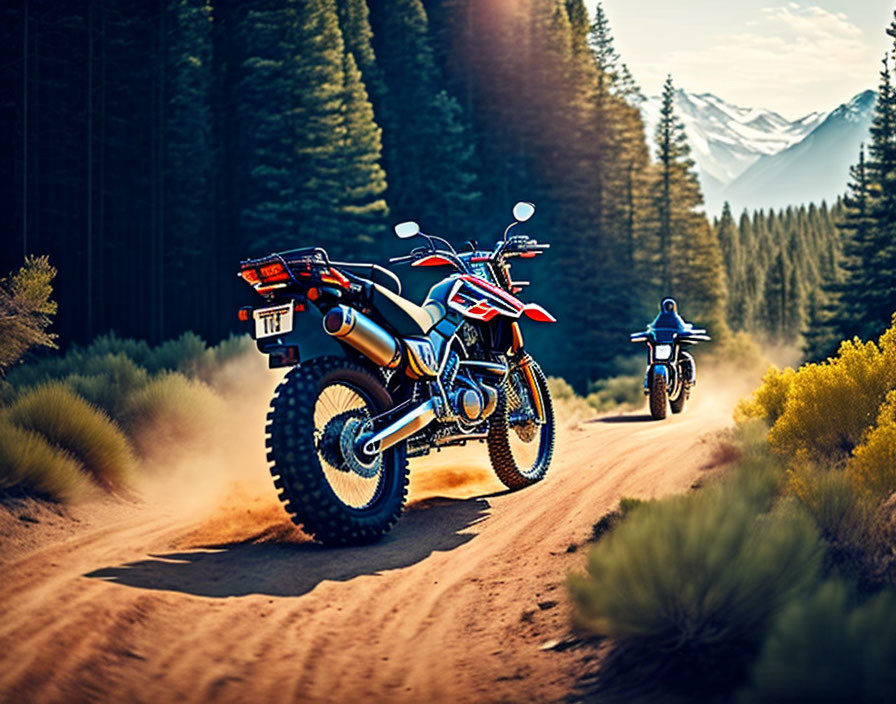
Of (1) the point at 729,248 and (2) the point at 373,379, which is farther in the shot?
(1) the point at 729,248

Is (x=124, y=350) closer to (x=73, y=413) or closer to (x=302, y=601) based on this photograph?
(x=73, y=413)

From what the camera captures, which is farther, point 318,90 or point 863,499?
point 318,90

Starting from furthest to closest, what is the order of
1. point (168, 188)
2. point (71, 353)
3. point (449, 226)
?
point (449, 226) → point (168, 188) → point (71, 353)

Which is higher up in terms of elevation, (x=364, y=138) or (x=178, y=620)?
(x=364, y=138)

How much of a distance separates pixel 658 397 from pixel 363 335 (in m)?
10.4

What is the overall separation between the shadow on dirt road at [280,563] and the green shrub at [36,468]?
204 cm

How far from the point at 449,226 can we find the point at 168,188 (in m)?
14.6

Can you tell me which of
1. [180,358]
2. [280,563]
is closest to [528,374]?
[280,563]

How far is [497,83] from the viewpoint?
55.8 metres

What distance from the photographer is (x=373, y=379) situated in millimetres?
8477

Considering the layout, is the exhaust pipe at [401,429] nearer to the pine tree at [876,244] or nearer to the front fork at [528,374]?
the front fork at [528,374]

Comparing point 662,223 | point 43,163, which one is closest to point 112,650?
point 43,163

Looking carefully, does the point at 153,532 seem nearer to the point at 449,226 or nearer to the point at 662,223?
the point at 449,226

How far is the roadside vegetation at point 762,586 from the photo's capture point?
15.4 feet
